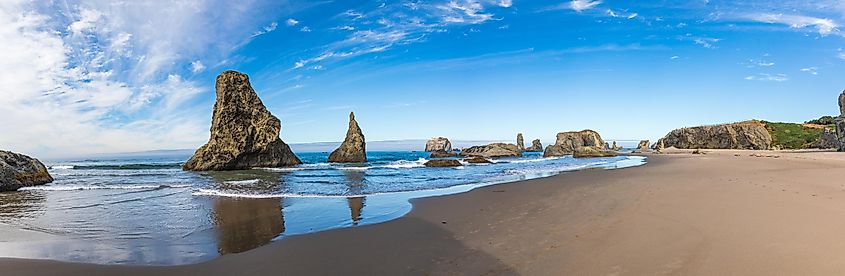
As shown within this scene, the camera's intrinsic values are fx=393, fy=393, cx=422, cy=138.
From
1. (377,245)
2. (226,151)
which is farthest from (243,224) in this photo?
(226,151)

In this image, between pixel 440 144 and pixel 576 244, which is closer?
pixel 576 244

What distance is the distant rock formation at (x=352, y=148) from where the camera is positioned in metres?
52.9

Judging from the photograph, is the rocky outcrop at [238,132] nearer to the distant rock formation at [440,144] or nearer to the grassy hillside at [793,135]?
the grassy hillside at [793,135]

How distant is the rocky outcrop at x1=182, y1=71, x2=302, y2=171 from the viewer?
1479 inches

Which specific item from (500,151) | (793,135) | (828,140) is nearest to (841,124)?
A: (828,140)

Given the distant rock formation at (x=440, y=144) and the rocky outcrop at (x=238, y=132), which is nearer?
the rocky outcrop at (x=238, y=132)

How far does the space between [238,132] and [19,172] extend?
19473mm

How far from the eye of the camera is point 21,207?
492 inches

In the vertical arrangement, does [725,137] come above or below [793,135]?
above

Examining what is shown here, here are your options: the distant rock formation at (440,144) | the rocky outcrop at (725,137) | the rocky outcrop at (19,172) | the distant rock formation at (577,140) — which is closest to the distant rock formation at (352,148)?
the rocky outcrop at (19,172)

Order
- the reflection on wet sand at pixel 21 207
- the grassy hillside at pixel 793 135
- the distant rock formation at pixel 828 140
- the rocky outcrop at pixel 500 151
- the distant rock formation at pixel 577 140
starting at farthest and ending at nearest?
the distant rock formation at pixel 577 140 → the rocky outcrop at pixel 500 151 → the grassy hillside at pixel 793 135 → the distant rock formation at pixel 828 140 → the reflection on wet sand at pixel 21 207

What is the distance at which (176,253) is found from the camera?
21.4 ft

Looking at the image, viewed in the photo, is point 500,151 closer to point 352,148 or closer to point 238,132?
point 352,148

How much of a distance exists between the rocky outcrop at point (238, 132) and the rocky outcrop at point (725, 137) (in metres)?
72.6
